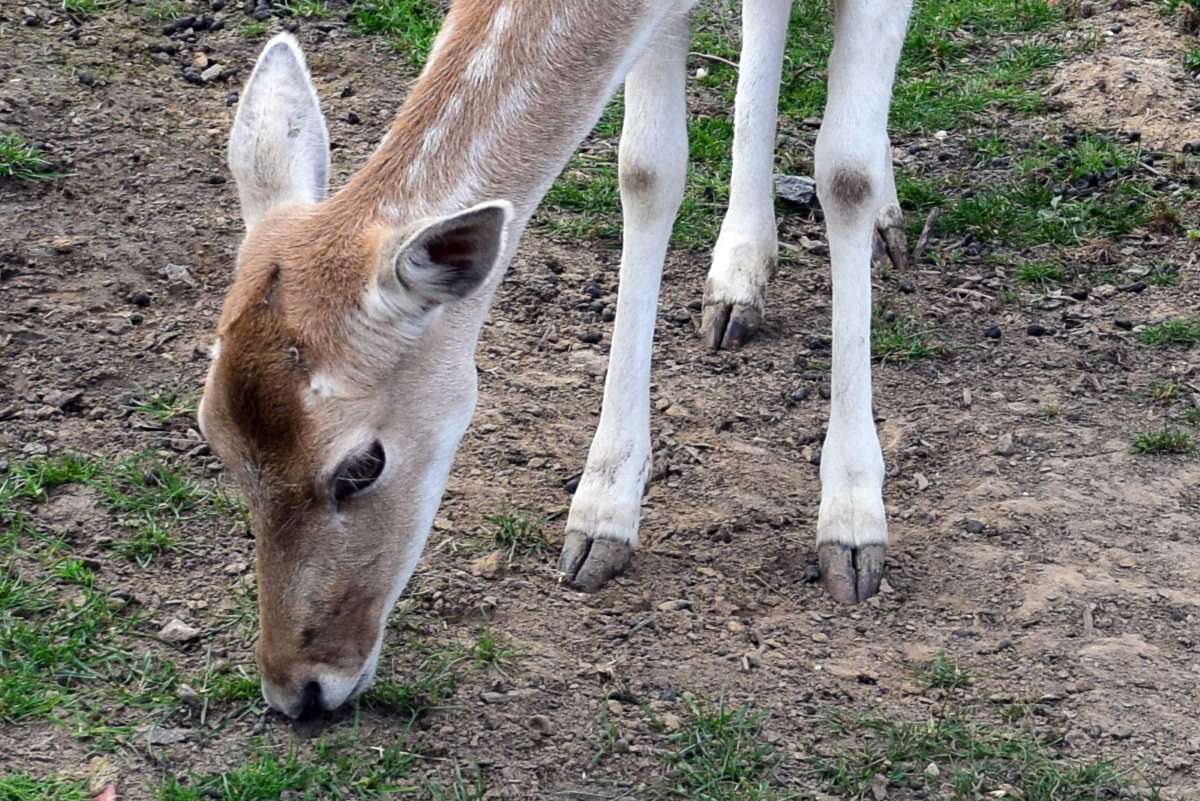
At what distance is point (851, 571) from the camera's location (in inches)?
215

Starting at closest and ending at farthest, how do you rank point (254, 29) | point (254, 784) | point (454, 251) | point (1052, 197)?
1. point (454, 251)
2. point (254, 784)
3. point (1052, 197)
4. point (254, 29)

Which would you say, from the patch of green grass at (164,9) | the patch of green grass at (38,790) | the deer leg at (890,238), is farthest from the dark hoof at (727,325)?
the patch of green grass at (164,9)

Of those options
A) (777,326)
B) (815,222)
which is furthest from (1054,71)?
(777,326)

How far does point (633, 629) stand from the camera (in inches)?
207

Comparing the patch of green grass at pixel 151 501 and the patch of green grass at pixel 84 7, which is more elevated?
the patch of green grass at pixel 84 7

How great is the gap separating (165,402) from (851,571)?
2844mm

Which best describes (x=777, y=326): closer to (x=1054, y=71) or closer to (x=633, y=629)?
(x=633, y=629)

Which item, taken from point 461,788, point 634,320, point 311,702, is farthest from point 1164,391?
point 311,702

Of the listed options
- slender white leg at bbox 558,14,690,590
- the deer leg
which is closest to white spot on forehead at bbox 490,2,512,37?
slender white leg at bbox 558,14,690,590

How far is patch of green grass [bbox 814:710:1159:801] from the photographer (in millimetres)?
4520

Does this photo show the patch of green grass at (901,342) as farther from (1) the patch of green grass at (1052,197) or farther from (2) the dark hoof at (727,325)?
(1) the patch of green grass at (1052,197)

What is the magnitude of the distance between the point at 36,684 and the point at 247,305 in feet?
5.10

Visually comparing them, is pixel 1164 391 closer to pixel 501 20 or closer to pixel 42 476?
pixel 501 20

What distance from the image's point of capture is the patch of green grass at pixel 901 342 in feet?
22.8
